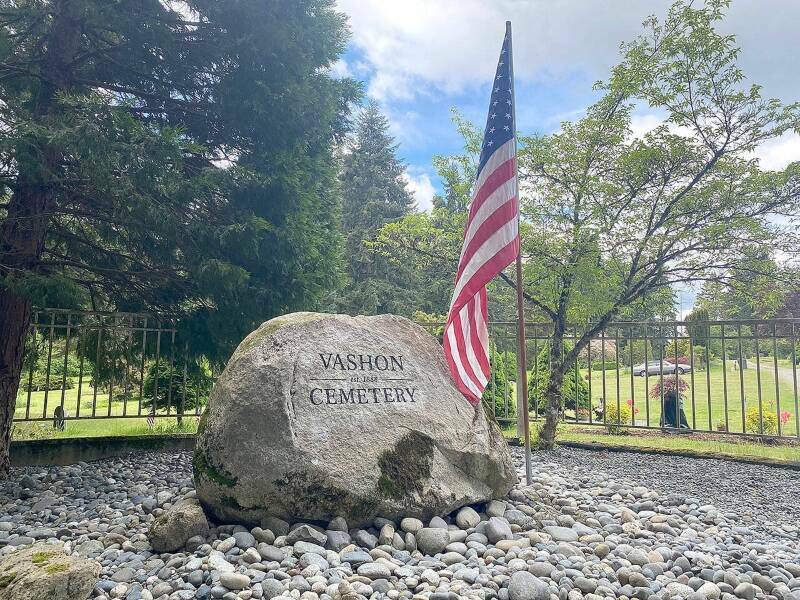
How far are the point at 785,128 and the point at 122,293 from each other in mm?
7642

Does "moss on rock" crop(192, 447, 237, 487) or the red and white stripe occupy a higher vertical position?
the red and white stripe

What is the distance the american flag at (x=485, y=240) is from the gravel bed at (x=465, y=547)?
3.62 ft

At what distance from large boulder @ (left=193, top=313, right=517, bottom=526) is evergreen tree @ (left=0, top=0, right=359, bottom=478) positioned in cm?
157

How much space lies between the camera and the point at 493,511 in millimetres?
4027

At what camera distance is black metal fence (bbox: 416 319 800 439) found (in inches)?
268

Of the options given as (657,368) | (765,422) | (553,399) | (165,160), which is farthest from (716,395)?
(165,160)

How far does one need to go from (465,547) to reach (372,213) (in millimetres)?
19594

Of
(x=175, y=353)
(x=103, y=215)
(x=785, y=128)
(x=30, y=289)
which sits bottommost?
(x=175, y=353)

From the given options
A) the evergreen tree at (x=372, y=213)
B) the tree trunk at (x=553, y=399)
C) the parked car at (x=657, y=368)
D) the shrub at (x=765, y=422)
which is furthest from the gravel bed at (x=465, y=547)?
the evergreen tree at (x=372, y=213)

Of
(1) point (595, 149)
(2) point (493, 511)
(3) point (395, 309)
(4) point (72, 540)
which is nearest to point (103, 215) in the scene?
(4) point (72, 540)

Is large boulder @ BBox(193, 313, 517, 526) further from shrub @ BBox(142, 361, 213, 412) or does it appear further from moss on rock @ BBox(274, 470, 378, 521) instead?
shrub @ BBox(142, 361, 213, 412)

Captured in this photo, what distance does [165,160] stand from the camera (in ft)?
15.5

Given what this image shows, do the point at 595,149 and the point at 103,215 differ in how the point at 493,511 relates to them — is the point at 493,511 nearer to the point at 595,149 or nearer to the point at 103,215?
the point at 103,215

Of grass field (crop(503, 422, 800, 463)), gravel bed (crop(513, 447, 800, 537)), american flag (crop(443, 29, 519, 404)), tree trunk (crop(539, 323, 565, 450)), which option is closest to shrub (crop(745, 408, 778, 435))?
grass field (crop(503, 422, 800, 463))
